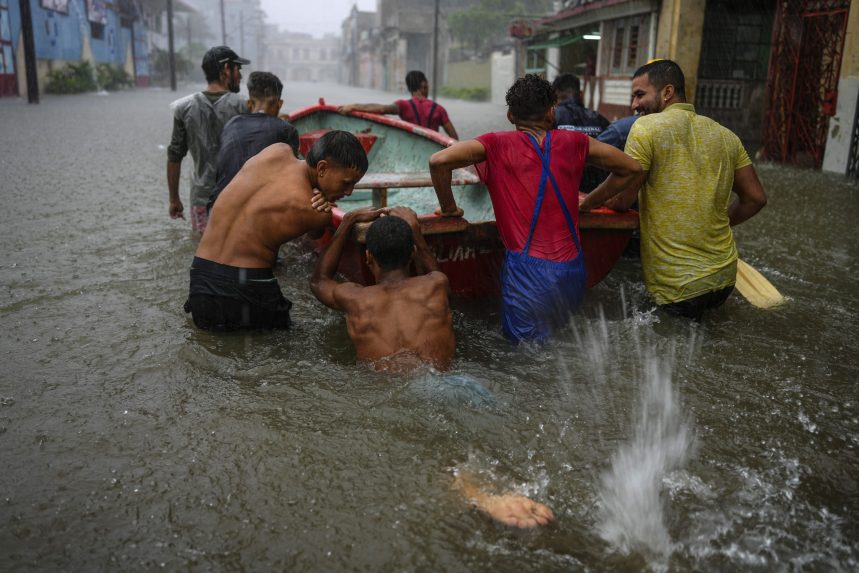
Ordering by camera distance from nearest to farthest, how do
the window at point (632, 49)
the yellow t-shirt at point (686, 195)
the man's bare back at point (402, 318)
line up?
the man's bare back at point (402, 318) → the yellow t-shirt at point (686, 195) → the window at point (632, 49)

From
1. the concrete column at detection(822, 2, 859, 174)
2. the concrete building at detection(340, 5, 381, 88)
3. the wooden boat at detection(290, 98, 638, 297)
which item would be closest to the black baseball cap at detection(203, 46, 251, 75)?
the wooden boat at detection(290, 98, 638, 297)

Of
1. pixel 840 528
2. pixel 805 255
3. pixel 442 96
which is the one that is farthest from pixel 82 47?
pixel 840 528

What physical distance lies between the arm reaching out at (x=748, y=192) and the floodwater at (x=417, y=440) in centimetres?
75

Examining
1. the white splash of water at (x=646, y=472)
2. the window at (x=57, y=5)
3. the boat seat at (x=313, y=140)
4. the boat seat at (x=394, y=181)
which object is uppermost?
the window at (x=57, y=5)

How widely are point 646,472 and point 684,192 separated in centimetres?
174

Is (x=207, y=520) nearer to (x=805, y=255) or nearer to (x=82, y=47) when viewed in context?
(x=805, y=255)

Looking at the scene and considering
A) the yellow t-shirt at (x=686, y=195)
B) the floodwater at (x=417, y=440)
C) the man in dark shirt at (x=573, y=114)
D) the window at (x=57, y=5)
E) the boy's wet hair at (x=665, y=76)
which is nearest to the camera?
the floodwater at (x=417, y=440)

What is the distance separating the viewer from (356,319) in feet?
11.2

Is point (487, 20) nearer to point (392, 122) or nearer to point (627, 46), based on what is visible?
point (627, 46)

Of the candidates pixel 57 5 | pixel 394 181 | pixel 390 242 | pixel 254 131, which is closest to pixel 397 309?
pixel 390 242

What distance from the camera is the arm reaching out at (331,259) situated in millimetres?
3628

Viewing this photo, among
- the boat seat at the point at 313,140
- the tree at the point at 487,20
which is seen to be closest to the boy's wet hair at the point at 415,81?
the boat seat at the point at 313,140

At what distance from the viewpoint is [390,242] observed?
3350 millimetres

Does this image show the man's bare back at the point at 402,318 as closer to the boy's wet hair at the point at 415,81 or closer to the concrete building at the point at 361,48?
the boy's wet hair at the point at 415,81
